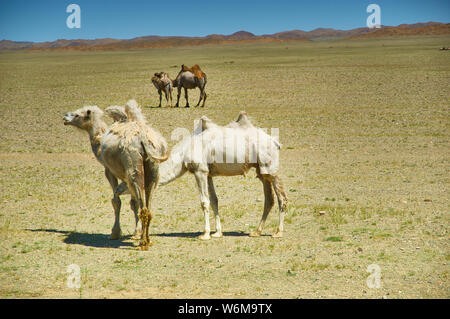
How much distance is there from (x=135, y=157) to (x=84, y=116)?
1891mm

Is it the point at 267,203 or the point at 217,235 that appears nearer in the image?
the point at 217,235

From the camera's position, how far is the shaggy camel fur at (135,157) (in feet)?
29.0

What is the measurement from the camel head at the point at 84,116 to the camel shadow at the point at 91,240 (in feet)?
6.71

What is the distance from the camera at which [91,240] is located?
961cm

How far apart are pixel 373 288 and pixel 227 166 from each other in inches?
134

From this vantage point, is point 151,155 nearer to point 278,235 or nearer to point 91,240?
point 91,240

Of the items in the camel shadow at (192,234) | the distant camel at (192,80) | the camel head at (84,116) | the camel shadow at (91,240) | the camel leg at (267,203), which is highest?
the distant camel at (192,80)

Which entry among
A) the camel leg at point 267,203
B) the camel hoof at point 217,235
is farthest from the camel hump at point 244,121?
the camel hoof at point 217,235

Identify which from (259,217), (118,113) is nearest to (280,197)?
(259,217)

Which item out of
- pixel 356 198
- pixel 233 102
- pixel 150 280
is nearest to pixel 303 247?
pixel 150 280

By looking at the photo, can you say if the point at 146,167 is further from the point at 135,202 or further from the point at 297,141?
the point at 297,141

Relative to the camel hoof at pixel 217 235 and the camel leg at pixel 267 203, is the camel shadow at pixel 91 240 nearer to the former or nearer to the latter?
the camel hoof at pixel 217 235

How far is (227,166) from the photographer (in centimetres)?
948

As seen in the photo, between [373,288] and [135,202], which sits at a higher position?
[135,202]
